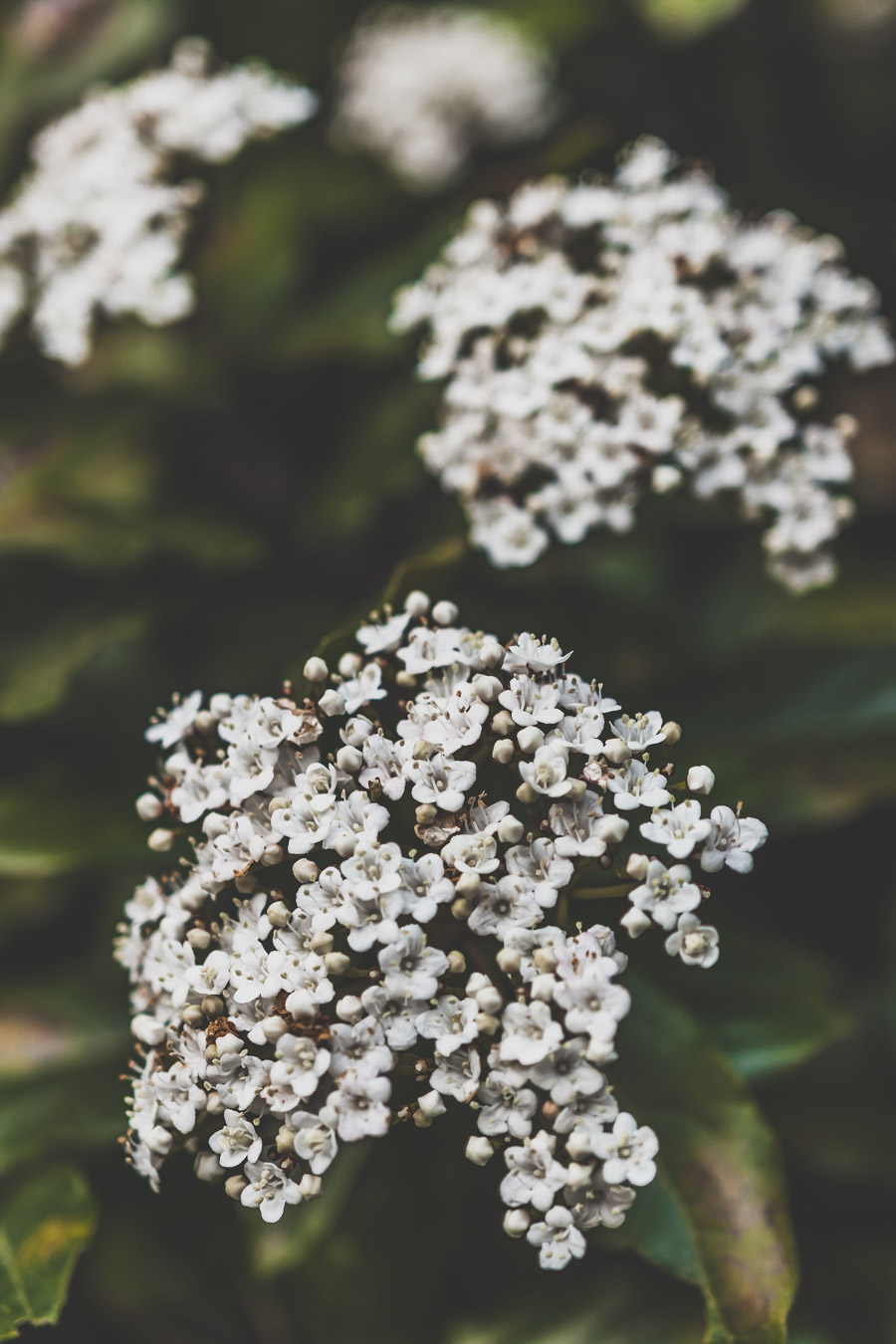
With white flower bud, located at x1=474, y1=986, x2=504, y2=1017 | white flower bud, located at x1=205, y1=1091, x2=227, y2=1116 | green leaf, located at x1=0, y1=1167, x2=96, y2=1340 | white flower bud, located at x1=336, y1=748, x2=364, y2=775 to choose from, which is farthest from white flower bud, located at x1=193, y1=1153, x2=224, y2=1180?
white flower bud, located at x1=336, y1=748, x2=364, y2=775

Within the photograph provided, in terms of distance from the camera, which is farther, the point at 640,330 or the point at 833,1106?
the point at 833,1106

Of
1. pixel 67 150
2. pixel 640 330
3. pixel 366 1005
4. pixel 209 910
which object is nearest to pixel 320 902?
pixel 366 1005

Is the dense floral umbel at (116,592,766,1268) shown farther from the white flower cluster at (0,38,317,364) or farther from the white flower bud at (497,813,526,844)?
the white flower cluster at (0,38,317,364)

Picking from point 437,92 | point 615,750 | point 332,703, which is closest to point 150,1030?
point 332,703

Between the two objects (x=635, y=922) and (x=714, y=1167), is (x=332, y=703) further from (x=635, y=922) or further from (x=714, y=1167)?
(x=714, y=1167)

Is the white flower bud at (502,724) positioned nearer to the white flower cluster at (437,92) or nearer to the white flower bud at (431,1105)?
the white flower bud at (431,1105)

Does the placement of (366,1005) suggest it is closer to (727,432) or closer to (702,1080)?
(702,1080)

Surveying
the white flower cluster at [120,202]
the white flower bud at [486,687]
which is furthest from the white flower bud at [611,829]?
the white flower cluster at [120,202]
